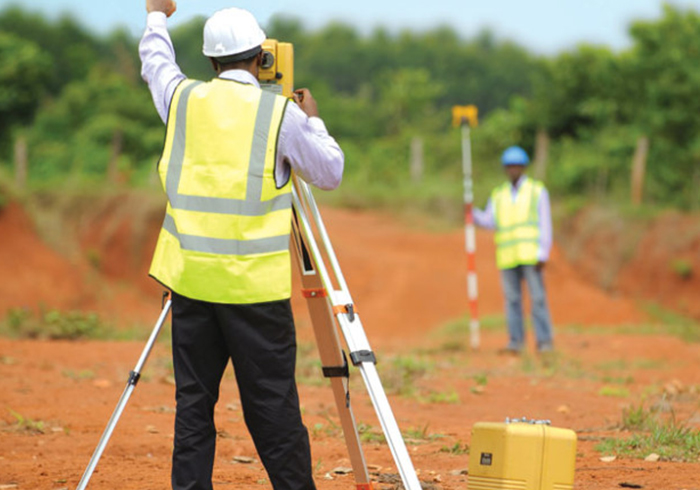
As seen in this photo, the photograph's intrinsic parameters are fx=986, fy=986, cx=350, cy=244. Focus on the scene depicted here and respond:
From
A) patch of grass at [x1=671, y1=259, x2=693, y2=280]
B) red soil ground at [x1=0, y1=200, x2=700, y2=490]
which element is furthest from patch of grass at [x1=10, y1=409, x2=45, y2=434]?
patch of grass at [x1=671, y1=259, x2=693, y2=280]

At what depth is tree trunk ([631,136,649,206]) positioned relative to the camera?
17562mm

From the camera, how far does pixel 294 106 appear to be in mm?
3189

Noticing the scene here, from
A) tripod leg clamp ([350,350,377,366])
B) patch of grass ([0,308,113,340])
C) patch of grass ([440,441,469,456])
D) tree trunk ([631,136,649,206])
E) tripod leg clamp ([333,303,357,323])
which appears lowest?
patch of grass ([440,441,469,456])

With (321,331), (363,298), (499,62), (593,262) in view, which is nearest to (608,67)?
(593,262)

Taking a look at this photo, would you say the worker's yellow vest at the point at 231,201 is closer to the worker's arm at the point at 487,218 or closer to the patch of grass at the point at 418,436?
the patch of grass at the point at 418,436

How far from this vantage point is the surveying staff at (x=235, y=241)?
3.16 metres

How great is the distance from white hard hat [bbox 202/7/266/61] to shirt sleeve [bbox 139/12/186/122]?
0.20 meters

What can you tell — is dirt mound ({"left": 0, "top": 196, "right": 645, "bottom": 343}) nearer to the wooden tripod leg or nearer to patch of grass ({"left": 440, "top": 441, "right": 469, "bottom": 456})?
patch of grass ({"left": 440, "top": 441, "right": 469, "bottom": 456})

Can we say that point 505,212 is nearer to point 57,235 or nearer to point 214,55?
point 214,55

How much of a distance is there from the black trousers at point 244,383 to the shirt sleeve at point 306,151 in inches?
16.9

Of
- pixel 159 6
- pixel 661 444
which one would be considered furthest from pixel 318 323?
pixel 661 444

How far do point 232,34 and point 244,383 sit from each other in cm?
115

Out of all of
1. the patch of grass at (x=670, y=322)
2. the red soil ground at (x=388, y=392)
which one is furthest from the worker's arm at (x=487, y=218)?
the patch of grass at (x=670, y=322)

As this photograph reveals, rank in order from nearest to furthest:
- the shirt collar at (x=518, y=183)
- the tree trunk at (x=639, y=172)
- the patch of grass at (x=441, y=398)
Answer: the patch of grass at (x=441, y=398) → the shirt collar at (x=518, y=183) → the tree trunk at (x=639, y=172)
